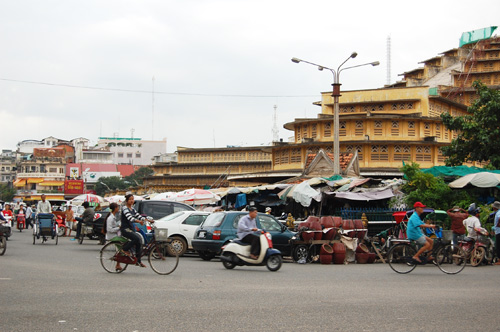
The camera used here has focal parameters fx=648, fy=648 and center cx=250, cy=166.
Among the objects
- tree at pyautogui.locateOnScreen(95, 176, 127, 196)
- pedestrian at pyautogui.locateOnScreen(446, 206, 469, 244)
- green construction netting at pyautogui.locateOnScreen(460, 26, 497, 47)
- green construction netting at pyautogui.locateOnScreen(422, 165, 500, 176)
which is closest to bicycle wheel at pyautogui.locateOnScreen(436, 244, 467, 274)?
pedestrian at pyautogui.locateOnScreen(446, 206, 469, 244)

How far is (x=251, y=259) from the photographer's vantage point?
16.2 m

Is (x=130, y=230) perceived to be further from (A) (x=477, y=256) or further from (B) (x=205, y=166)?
(B) (x=205, y=166)

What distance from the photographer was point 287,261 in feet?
68.1

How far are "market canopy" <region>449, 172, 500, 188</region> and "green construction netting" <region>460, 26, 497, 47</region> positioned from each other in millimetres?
68946

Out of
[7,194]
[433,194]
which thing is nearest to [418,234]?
[433,194]

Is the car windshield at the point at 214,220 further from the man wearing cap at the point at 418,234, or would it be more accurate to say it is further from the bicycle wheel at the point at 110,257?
the man wearing cap at the point at 418,234

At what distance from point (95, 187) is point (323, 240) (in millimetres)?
108641

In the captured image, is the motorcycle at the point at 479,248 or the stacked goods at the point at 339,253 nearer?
the motorcycle at the point at 479,248

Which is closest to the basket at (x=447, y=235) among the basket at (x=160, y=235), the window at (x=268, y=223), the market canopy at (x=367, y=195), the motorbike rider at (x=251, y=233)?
the window at (x=268, y=223)

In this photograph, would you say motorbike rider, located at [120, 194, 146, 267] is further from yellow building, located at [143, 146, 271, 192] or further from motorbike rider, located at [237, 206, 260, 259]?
yellow building, located at [143, 146, 271, 192]

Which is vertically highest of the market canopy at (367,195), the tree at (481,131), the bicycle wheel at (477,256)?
the tree at (481,131)

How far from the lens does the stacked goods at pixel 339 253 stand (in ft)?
65.2

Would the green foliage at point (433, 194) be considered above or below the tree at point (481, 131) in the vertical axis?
below

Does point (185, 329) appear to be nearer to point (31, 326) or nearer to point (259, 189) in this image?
point (31, 326)
